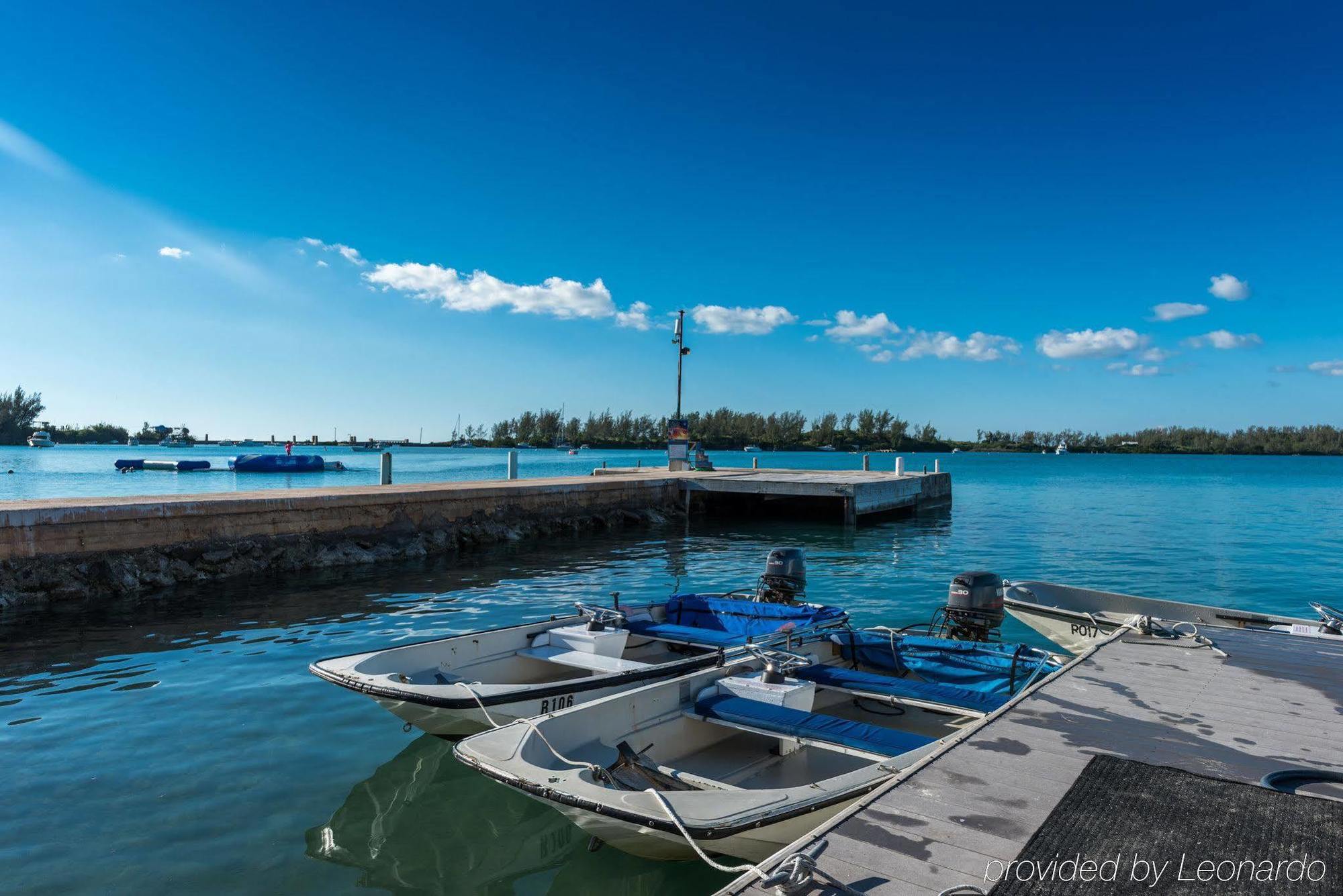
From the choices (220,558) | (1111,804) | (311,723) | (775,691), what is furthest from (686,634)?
(220,558)

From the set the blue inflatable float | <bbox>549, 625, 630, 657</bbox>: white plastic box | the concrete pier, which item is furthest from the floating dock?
→ the blue inflatable float

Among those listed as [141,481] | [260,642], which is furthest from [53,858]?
[141,481]

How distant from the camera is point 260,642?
1019 cm

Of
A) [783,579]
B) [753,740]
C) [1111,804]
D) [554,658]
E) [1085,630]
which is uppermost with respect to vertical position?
[1111,804]

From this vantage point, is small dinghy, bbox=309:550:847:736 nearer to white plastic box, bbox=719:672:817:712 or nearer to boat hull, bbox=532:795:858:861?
white plastic box, bbox=719:672:817:712

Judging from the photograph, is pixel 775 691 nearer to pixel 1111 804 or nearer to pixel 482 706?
pixel 482 706

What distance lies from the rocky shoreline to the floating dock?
43.8ft

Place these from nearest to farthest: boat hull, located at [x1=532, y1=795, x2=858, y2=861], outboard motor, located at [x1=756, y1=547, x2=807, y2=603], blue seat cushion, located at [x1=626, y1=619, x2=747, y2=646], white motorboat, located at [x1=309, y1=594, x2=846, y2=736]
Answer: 1. boat hull, located at [x1=532, y1=795, x2=858, y2=861]
2. white motorboat, located at [x1=309, y1=594, x2=846, y2=736]
3. blue seat cushion, located at [x1=626, y1=619, x2=747, y2=646]
4. outboard motor, located at [x1=756, y1=547, x2=807, y2=603]

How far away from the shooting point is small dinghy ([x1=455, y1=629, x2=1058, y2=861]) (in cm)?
390

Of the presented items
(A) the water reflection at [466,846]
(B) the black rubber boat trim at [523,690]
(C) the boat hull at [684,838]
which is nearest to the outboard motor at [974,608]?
(B) the black rubber boat trim at [523,690]

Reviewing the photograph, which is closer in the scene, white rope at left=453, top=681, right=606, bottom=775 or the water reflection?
white rope at left=453, top=681, right=606, bottom=775

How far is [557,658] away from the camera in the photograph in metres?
7.52

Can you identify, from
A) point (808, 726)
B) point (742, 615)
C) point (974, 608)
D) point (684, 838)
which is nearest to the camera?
point (684, 838)

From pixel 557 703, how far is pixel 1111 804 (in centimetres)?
403
